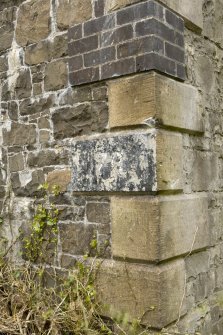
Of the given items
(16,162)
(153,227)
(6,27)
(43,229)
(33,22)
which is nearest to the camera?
(153,227)

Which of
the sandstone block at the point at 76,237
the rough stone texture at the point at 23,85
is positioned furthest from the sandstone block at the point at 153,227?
the rough stone texture at the point at 23,85

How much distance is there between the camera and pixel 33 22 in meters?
3.59

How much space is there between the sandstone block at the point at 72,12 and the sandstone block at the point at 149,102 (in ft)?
2.07

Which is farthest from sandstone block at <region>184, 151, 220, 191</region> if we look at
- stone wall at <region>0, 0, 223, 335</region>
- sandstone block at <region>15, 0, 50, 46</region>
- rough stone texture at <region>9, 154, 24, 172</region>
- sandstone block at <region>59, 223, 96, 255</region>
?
sandstone block at <region>15, 0, 50, 46</region>

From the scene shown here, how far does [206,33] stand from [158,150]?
4.50ft

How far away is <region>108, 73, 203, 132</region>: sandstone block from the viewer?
2.77 m

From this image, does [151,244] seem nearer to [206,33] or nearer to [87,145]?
[87,145]

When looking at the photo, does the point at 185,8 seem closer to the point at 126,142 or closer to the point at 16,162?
the point at 126,142

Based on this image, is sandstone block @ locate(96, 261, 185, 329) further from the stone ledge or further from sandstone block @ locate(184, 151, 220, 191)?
the stone ledge

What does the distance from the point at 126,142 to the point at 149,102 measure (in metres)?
0.33

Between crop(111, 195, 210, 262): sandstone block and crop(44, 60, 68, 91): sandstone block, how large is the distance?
110cm

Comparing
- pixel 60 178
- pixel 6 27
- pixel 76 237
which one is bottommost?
pixel 76 237

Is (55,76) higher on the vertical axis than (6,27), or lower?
lower

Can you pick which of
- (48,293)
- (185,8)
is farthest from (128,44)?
(48,293)
